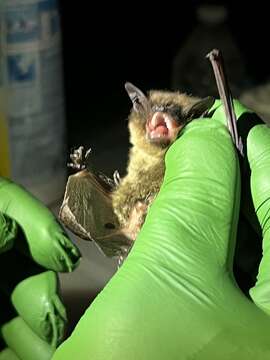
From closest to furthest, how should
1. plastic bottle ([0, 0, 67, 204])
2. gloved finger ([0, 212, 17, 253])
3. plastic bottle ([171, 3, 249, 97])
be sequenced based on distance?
gloved finger ([0, 212, 17, 253]) < plastic bottle ([0, 0, 67, 204]) < plastic bottle ([171, 3, 249, 97])

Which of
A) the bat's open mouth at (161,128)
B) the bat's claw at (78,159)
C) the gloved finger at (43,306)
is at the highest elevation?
the bat's open mouth at (161,128)

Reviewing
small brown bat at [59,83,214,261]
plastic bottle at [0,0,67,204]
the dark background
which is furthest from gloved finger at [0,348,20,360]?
the dark background

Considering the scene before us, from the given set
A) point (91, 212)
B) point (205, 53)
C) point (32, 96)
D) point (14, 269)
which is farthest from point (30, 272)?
point (205, 53)

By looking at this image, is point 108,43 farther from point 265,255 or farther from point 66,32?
point 265,255

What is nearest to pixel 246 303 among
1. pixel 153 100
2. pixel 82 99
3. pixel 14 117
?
pixel 153 100

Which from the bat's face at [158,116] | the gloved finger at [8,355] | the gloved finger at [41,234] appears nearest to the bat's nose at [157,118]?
the bat's face at [158,116]

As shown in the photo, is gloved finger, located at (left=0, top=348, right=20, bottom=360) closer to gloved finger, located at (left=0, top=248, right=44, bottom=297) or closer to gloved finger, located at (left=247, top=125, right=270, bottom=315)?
gloved finger, located at (left=0, top=248, right=44, bottom=297)

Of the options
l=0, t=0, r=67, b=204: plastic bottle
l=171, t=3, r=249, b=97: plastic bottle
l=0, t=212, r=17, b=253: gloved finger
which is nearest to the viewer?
l=0, t=212, r=17, b=253: gloved finger

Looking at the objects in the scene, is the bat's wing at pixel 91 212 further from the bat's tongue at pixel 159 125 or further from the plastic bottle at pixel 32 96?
the plastic bottle at pixel 32 96

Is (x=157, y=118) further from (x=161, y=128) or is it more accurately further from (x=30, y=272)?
(x=30, y=272)
